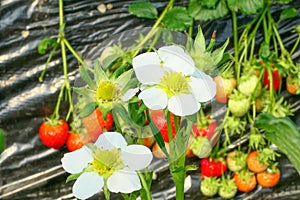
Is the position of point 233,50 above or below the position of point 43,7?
below

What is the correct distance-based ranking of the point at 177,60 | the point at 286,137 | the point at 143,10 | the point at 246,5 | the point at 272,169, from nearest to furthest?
the point at 177,60 < the point at 286,137 < the point at 246,5 < the point at 143,10 < the point at 272,169

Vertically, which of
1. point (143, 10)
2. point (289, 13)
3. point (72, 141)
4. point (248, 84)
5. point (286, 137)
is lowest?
point (72, 141)

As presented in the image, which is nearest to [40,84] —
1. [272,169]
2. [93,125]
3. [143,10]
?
[143,10]

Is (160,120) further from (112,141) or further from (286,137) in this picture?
Result: (286,137)

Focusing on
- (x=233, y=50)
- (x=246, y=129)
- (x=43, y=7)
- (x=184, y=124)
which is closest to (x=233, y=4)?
(x=233, y=50)

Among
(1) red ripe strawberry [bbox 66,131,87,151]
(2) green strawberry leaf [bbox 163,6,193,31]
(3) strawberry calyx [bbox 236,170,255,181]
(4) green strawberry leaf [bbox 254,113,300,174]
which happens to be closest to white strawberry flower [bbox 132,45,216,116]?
(4) green strawberry leaf [bbox 254,113,300,174]

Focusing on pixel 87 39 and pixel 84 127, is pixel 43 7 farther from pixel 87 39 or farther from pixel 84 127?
pixel 84 127

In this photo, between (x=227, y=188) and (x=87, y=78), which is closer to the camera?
(x=87, y=78)
